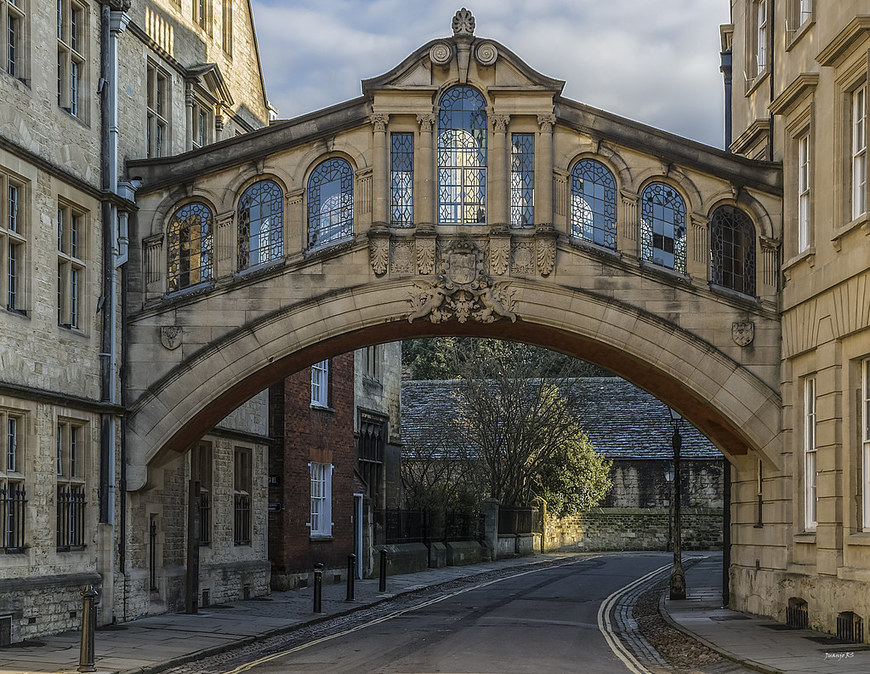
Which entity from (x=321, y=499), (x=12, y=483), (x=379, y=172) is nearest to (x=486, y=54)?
(x=379, y=172)

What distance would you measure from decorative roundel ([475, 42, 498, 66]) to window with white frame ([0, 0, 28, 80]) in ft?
24.4

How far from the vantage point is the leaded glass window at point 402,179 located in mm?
21812

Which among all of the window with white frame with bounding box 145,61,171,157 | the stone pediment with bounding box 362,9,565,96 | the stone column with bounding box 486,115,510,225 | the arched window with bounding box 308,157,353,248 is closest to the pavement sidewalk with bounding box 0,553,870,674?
the arched window with bounding box 308,157,353,248

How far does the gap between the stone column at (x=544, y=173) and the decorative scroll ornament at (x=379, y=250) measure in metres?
2.54

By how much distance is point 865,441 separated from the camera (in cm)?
1733

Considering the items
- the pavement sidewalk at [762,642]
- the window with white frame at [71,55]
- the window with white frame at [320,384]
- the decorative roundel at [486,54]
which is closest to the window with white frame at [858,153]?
the pavement sidewalk at [762,642]

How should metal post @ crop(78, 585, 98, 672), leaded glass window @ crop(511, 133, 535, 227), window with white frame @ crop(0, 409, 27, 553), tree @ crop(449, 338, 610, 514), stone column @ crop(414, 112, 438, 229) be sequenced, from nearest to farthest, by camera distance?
metal post @ crop(78, 585, 98, 672), window with white frame @ crop(0, 409, 27, 553), stone column @ crop(414, 112, 438, 229), leaded glass window @ crop(511, 133, 535, 227), tree @ crop(449, 338, 610, 514)

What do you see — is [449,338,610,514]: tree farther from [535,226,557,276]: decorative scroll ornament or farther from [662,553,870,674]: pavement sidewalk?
[535,226,557,276]: decorative scroll ornament

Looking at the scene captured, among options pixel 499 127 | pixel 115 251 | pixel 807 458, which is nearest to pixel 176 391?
pixel 115 251

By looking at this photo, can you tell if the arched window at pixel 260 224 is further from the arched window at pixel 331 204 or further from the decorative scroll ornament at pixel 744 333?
the decorative scroll ornament at pixel 744 333

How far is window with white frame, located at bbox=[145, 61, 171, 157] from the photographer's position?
76.2ft

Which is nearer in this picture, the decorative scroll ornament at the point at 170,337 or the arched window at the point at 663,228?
the decorative scroll ornament at the point at 170,337

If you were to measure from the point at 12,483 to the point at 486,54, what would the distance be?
10330 mm

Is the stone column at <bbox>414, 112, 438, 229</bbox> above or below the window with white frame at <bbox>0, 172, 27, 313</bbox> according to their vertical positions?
above
